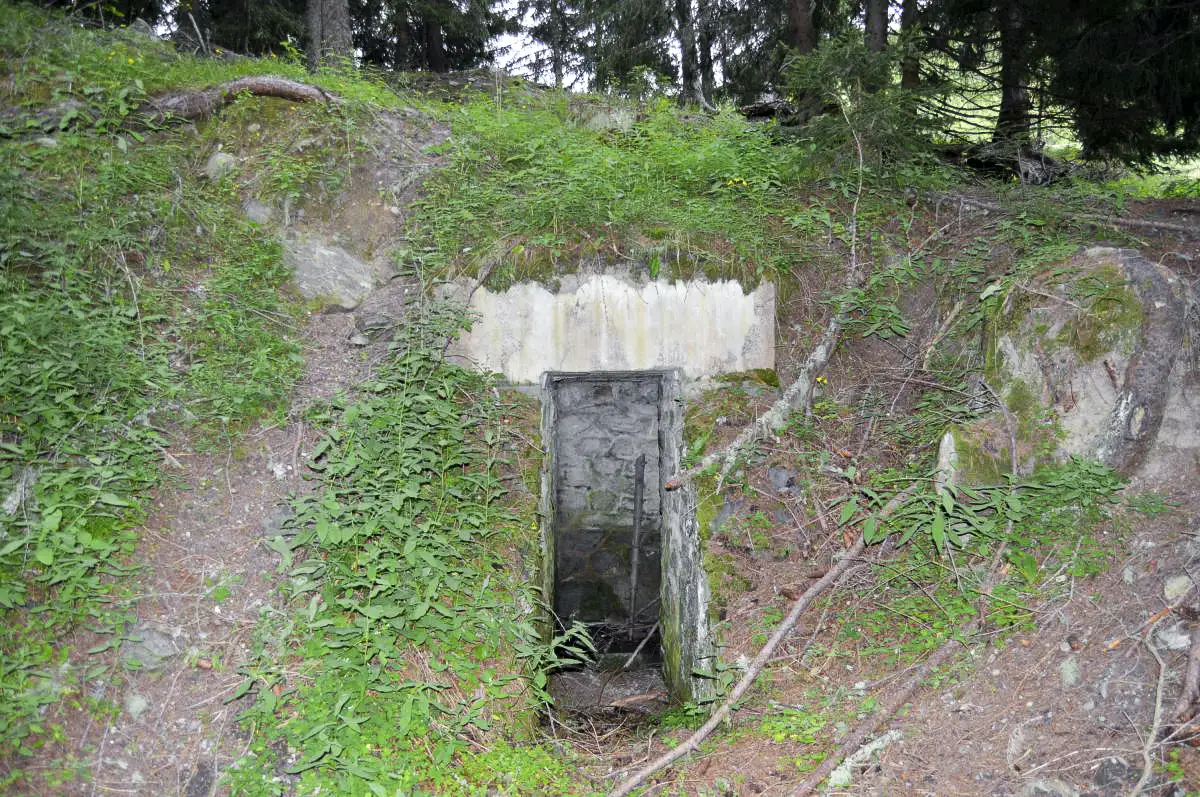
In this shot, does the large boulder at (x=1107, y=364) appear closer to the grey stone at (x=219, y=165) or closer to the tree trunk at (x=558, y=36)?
the grey stone at (x=219, y=165)

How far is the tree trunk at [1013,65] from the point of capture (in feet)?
24.1

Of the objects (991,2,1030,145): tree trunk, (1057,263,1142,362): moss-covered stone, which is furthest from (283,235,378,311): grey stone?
(991,2,1030,145): tree trunk

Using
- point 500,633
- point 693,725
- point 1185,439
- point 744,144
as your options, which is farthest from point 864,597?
point 744,144

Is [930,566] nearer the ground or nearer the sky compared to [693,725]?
nearer the sky

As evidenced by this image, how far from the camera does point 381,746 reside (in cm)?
277

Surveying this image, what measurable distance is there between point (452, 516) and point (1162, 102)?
25.1ft

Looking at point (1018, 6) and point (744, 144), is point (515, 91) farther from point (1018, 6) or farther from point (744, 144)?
point (1018, 6)

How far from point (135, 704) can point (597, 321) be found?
333 cm

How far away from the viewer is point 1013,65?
747cm

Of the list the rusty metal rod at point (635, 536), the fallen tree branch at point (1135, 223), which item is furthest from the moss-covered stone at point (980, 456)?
the rusty metal rod at point (635, 536)

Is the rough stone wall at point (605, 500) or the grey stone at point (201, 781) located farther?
the rough stone wall at point (605, 500)

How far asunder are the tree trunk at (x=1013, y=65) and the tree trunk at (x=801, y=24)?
2.10 meters

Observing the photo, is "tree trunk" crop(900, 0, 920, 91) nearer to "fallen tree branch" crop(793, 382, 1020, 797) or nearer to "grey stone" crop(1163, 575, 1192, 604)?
"fallen tree branch" crop(793, 382, 1020, 797)

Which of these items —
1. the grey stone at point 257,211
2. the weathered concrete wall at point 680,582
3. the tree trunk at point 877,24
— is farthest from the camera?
the tree trunk at point 877,24
